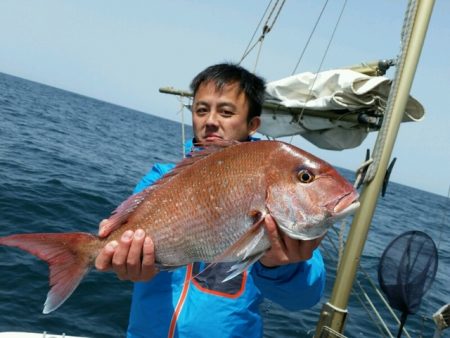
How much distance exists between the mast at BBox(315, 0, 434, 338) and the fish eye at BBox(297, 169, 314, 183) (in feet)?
5.01

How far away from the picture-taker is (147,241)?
199 centimetres

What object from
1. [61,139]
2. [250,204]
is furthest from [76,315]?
[61,139]

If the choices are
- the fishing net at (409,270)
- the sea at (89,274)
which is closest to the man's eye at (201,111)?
the sea at (89,274)

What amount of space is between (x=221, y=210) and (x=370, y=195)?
1782 mm

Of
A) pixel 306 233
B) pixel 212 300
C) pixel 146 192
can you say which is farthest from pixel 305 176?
pixel 212 300

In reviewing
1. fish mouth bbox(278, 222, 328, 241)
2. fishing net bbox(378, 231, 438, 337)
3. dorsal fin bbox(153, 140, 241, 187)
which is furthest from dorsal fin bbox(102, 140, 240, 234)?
fishing net bbox(378, 231, 438, 337)

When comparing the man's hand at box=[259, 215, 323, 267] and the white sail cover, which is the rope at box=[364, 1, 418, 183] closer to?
the white sail cover

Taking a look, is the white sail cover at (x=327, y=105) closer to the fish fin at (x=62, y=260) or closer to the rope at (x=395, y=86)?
the rope at (x=395, y=86)

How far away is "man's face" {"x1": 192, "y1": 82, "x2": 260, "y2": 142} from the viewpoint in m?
2.55

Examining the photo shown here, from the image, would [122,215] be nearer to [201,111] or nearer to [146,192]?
[146,192]

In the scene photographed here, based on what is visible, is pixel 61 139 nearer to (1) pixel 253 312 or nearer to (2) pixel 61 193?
(2) pixel 61 193

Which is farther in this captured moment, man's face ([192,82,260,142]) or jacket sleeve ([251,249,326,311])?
man's face ([192,82,260,142])

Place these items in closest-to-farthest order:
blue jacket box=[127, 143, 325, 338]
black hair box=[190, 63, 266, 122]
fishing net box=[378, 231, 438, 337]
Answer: blue jacket box=[127, 143, 325, 338], black hair box=[190, 63, 266, 122], fishing net box=[378, 231, 438, 337]

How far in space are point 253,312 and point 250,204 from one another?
973 millimetres
